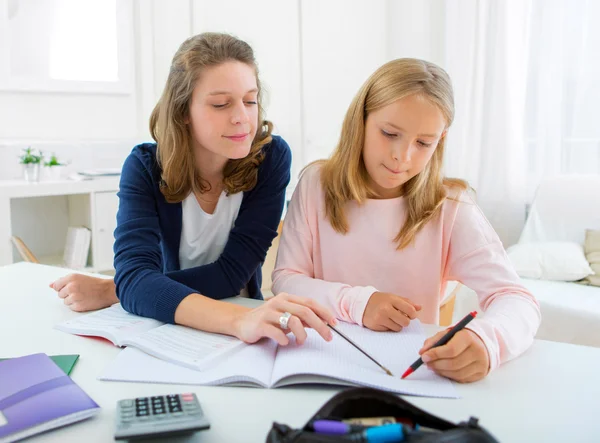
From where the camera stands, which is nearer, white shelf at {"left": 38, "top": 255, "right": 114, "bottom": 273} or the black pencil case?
the black pencil case

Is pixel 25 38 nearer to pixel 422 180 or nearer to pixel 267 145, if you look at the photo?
pixel 267 145

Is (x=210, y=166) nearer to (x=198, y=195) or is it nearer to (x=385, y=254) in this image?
(x=198, y=195)

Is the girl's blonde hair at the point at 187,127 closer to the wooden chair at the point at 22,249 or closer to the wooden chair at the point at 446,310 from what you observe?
the wooden chair at the point at 446,310

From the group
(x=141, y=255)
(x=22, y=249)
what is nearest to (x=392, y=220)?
(x=141, y=255)

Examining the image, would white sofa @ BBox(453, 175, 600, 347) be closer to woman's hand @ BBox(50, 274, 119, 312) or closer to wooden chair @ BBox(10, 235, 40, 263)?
woman's hand @ BBox(50, 274, 119, 312)

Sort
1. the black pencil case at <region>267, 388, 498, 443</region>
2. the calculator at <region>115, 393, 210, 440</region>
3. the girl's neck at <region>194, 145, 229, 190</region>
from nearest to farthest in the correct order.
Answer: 1. the black pencil case at <region>267, 388, 498, 443</region>
2. the calculator at <region>115, 393, 210, 440</region>
3. the girl's neck at <region>194, 145, 229, 190</region>

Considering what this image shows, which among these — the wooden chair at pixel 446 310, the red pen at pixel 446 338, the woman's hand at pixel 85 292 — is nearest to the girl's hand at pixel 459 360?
the red pen at pixel 446 338

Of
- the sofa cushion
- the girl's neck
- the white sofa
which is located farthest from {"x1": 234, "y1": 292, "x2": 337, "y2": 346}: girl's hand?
the sofa cushion

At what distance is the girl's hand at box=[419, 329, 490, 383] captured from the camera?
0.75m

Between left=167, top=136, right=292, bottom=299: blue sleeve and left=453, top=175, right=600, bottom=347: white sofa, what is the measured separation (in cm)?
138

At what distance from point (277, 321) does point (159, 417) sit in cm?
27

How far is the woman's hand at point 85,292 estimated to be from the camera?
43.1 inches

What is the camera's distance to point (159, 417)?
62 centimetres

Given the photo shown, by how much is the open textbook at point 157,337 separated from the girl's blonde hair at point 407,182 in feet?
1.54
